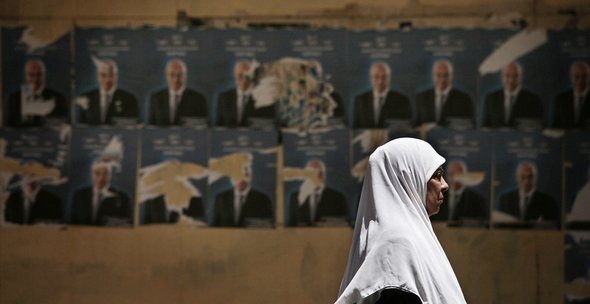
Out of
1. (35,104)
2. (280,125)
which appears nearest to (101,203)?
(35,104)

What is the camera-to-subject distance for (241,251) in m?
4.66

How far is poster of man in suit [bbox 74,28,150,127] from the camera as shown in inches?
185

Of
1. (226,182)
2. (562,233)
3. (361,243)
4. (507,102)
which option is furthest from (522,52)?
(361,243)

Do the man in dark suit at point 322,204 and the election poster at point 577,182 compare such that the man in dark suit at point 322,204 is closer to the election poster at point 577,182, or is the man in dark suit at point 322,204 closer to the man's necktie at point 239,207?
the man's necktie at point 239,207

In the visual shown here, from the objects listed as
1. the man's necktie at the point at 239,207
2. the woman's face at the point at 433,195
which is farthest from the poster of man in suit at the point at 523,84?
the woman's face at the point at 433,195

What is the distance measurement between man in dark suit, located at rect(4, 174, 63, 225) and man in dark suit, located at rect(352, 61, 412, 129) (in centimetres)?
152

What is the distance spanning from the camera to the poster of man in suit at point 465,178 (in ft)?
15.1

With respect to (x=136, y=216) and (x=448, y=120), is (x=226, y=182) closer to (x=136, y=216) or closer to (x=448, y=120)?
(x=136, y=216)

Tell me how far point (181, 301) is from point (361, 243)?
6.23ft

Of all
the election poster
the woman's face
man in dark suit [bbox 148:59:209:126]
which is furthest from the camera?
man in dark suit [bbox 148:59:209:126]

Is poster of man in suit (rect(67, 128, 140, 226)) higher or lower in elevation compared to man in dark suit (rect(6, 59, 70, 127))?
lower

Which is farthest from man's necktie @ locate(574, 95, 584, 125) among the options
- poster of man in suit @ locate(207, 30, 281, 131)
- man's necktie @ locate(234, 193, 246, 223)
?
man's necktie @ locate(234, 193, 246, 223)

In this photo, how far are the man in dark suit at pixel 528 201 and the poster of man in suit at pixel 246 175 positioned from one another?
112 centimetres

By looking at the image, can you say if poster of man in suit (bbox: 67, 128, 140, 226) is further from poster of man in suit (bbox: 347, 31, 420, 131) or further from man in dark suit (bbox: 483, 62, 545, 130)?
man in dark suit (bbox: 483, 62, 545, 130)
